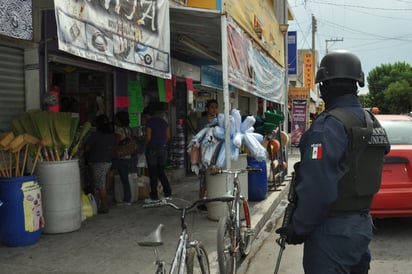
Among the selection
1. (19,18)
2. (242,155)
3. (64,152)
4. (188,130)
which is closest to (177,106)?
(188,130)

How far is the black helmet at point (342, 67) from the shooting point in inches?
107

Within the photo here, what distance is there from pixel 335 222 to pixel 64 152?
4531 mm

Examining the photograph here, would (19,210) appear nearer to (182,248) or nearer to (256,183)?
(182,248)

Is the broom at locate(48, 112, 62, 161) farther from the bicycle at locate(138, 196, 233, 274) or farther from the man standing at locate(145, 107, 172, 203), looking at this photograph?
the bicycle at locate(138, 196, 233, 274)

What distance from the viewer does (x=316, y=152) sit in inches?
98.0

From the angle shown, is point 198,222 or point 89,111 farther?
point 89,111

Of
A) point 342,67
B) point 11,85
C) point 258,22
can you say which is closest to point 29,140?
point 11,85

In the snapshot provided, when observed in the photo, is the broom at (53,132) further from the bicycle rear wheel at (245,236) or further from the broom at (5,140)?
the bicycle rear wheel at (245,236)

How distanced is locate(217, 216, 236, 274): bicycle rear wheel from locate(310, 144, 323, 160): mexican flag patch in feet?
7.65

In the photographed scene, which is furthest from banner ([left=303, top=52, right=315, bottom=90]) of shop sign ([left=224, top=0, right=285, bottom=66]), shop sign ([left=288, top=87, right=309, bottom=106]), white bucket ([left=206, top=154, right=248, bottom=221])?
white bucket ([left=206, top=154, right=248, bottom=221])

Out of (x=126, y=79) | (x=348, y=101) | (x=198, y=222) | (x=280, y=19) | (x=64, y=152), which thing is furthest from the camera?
(x=280, y=19)

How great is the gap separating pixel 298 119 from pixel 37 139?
63.7 ft

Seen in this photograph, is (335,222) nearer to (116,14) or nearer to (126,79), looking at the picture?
(116,14)

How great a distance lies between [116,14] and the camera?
15.3 feet
